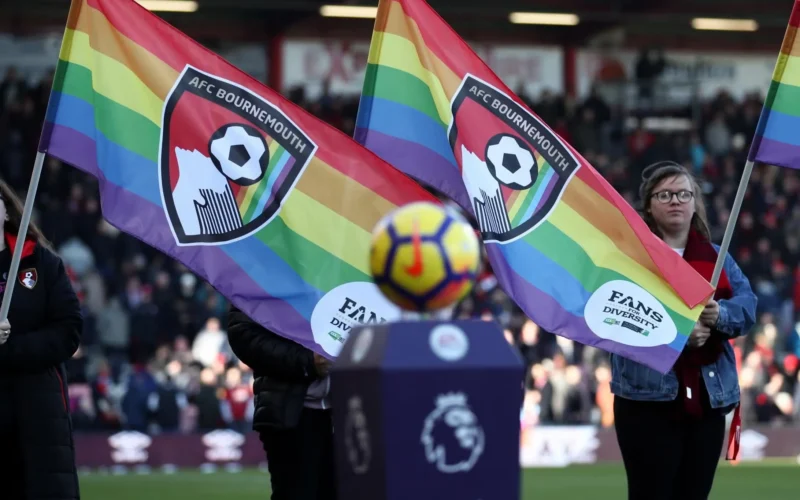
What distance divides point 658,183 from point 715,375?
0.88m

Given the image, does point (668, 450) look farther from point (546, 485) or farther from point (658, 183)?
point (546, 485)

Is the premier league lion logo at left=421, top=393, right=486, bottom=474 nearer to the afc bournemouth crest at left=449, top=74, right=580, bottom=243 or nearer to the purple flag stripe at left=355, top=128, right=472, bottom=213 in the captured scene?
the afc bournemouth crest at left=449, top=74, right=580, bottom=243

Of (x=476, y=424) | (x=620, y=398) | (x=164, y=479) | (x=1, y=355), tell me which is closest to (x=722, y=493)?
(x=164, y=479)

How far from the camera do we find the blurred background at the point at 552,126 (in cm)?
1970

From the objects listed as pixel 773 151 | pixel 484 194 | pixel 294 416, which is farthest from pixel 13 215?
pixel 773 151

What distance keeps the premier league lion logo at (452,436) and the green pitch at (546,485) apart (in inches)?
359

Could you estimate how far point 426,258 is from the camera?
4.44 m

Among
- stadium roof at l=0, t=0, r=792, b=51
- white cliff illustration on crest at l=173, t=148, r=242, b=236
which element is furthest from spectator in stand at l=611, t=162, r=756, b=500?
stadium roof at l=0, t=0, r=792, b=51

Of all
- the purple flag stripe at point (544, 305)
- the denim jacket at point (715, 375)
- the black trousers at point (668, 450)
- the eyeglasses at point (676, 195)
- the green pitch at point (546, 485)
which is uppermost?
the eyeglasses at point (676, 195)

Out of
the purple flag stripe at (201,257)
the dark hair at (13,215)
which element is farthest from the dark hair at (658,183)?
the dark hair at (13,215)

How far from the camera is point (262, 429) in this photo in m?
6.43

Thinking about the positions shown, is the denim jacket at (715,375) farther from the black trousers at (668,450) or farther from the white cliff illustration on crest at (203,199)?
the white cliff illustration on crest at (203,199)

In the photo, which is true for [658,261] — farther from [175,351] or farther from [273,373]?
[175,351]

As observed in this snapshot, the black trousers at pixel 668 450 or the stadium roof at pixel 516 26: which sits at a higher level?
the stadium roof at pixel 516 26
